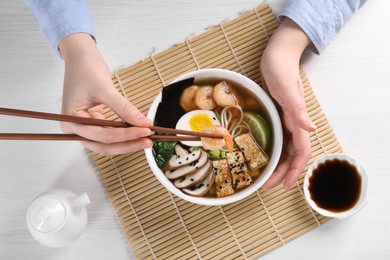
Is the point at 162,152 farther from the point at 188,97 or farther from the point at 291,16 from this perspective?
the point at 291,16

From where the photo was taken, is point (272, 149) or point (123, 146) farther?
point (272, 149)

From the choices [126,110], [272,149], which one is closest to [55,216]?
[126,110]

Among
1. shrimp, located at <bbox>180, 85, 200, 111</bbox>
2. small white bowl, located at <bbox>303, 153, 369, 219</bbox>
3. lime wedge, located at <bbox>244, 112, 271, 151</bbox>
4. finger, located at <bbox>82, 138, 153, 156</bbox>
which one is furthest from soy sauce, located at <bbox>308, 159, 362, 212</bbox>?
finger, located at <bbox>82, 138, 153, 156</bbox>

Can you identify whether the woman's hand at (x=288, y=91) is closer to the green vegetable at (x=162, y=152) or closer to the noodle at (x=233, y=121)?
the noodle at (x=233, y=121)

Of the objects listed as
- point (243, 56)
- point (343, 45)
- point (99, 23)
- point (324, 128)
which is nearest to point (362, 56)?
point (343, 45)

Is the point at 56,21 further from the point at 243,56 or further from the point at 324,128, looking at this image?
the point at 324,128

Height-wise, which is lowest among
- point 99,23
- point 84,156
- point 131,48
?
point 84,156

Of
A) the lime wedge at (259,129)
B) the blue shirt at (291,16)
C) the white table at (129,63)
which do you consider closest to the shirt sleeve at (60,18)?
the blue shirt at (291,16)
